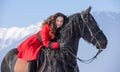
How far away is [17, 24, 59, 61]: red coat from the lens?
13828mm

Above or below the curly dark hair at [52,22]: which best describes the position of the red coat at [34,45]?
below

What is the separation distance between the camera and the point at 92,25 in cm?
1391

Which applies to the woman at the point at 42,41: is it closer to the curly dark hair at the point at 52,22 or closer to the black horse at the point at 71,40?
the curly dark hair at the point at 52,22

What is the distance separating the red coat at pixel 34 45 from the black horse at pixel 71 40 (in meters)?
0.17

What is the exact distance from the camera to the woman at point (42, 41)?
13.8 m

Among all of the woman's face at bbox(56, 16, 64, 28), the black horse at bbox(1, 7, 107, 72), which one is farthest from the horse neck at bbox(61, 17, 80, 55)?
the woman's face at bbox(56, 16, 64, 28)

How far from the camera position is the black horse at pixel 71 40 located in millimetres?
13852

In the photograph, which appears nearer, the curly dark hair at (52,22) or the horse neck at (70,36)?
the curly dark hair at (52,22)

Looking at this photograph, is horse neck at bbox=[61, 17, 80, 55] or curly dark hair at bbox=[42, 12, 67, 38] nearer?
curly dark hair at bbox=[42, 12, 67, 38]

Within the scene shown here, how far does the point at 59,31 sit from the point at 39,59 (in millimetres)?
726

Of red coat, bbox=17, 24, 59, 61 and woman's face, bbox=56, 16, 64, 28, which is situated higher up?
woman's face, bbox=56, 16, 64, 28

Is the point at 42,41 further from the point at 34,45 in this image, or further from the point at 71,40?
the point at 71,40

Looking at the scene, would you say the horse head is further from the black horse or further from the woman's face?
the woman's face

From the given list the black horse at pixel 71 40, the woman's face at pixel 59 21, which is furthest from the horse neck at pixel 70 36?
the woman's face at pixel 59 21
